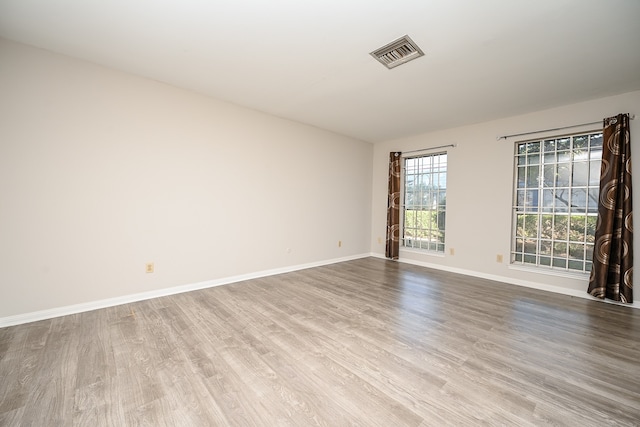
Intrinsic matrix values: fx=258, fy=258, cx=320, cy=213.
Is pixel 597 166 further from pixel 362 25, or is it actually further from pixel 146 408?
pixel 146 408

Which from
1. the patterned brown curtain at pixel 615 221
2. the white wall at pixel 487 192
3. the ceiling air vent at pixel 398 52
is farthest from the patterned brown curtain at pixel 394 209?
the ceiling air vent at pixel 398 52

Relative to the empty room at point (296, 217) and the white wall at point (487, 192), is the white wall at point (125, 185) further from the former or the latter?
the white wall at point (487, 192)

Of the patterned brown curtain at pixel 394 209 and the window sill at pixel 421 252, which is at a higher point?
A: the patterned brown curtain at pixel 394 209

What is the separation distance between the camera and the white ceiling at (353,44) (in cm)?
185

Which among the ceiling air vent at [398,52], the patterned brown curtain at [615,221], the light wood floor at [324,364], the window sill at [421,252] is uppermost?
the ceiling air vent at [398,52]

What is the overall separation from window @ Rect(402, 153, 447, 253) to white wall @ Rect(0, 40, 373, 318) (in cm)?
240

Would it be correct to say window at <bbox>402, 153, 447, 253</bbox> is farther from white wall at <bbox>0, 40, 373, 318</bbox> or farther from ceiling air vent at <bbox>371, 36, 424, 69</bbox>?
ceiling air vent at <bbox>371, 36, 424, 69</bbox>

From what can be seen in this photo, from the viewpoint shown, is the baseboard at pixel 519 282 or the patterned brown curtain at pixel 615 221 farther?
the baseboard at pixel 519 282

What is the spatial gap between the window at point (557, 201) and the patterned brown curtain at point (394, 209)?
1.90 m

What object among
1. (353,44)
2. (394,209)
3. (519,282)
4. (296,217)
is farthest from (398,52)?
(519,282)

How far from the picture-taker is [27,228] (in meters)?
2.33

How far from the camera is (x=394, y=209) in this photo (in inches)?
206

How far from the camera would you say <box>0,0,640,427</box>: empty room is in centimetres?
157

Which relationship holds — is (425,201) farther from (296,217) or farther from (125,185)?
(125,185)
